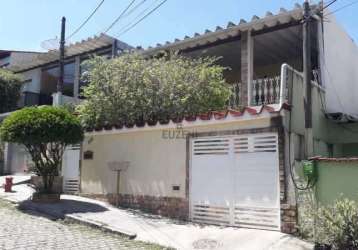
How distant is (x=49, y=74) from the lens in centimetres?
2483

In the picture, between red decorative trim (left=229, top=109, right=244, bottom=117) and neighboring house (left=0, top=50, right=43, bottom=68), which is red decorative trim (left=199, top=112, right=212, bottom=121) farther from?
neighboring house (left=0, top=50, right=43, bottom=68)

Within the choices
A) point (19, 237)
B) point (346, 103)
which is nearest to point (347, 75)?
point (346, 103)

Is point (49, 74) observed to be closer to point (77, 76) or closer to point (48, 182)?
point (77, 76)

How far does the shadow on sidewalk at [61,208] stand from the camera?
1123cm

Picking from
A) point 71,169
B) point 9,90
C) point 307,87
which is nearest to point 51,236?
point 71,169

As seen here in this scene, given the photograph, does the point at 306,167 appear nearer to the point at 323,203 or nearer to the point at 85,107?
the point at 323,203

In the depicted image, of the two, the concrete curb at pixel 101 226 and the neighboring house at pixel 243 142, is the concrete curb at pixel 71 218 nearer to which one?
the concrete curb at pixel 101 226

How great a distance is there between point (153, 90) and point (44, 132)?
3.39m

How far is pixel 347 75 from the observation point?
602 inches

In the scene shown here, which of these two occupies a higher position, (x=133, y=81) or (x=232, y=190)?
(x=133, y=81)

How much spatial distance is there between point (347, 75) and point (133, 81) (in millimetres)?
7756

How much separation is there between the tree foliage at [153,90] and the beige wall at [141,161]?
2.26ft

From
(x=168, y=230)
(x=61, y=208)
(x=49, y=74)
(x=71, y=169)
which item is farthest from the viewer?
(x=49, y=74)

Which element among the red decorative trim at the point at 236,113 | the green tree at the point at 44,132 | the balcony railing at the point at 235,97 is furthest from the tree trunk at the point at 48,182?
the balcony railing at the point at 235,97
